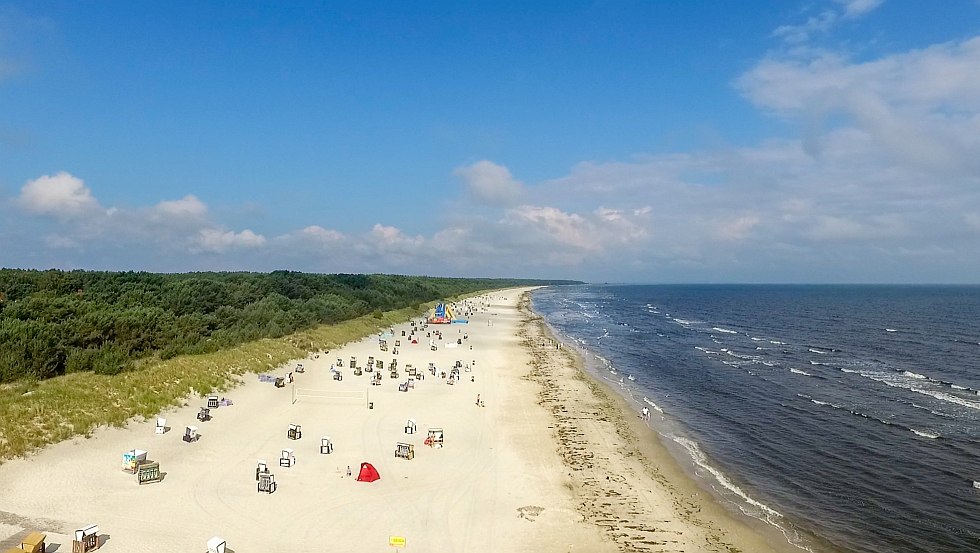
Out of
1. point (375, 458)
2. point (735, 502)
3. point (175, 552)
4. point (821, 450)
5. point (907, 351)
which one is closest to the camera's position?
point (175, 552)

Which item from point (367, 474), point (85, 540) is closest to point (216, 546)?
point (85, 540)

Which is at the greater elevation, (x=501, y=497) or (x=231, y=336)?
(x=231, y=336)

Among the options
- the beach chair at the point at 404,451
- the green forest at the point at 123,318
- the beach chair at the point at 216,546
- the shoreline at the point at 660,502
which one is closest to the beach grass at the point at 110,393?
the green forest at the point at 123,318

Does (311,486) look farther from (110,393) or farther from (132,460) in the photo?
(110,393)

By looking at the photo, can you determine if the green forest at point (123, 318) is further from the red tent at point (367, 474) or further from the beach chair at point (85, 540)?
the beach chair at point (85, 540)

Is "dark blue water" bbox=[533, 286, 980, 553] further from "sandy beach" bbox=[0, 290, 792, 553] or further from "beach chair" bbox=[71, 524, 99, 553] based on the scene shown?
"beach chair" bbox=[71, 524, 99, 553]

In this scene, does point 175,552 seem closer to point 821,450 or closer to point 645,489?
point 645,489

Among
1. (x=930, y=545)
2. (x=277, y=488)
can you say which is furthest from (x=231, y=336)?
(x=930, y=545)

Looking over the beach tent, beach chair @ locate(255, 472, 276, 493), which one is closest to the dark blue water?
beach chair @ locate(255, 472, 276, 493)
